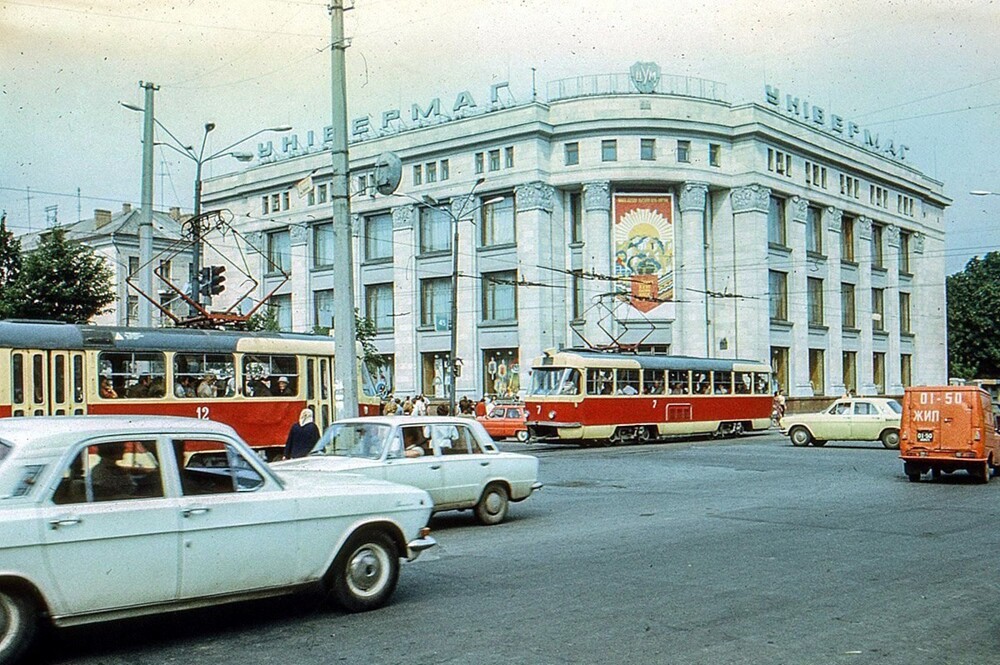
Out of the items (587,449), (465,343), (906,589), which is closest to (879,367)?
(465,343)

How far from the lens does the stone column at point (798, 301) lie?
2421 inches

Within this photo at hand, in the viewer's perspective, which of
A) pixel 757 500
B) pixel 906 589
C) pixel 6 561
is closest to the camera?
pixel 6 561

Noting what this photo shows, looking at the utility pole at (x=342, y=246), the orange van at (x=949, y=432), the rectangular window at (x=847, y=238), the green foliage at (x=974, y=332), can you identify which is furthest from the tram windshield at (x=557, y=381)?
the green foliage at (x=974, y=332)

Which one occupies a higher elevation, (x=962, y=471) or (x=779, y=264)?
(x=779, y=264)

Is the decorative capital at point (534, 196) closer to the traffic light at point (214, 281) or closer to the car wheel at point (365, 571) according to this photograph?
the traffic light at point (214, 281)

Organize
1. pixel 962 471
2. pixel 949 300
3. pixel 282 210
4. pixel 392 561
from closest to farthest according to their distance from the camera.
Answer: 1. pixel 392 561
2. pixel 962 471
3. pixel 282 210
4. pixel 949 300

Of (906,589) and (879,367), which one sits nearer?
(906,589)

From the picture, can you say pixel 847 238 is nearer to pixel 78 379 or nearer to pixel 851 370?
pixel 851 370

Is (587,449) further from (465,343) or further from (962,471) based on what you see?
(465,343)

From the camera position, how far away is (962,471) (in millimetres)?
22812

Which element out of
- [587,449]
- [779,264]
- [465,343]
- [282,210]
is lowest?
[587,449]

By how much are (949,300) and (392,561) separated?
87.5m

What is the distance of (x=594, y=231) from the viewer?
182ft

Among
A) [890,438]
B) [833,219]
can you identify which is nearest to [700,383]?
[890,438]
